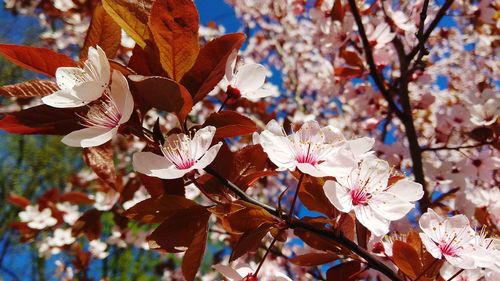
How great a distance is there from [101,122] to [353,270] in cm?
47

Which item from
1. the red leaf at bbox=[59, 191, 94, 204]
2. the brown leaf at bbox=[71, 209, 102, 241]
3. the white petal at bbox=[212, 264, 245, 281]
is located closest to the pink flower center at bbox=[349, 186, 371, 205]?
the white petal at bbox=[212, 264, 245, 281]

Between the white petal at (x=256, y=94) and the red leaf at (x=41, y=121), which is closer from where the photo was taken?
the red leaf at (x=41, y=121)

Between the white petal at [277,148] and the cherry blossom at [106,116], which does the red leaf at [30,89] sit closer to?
the cherry blossom at [106,116]

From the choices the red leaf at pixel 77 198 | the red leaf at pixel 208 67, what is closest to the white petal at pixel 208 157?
the red leaf at pixel 208 67

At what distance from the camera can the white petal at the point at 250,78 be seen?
2.60ft

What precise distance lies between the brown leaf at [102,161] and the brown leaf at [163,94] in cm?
16

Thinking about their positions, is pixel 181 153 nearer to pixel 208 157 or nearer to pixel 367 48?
pixel 208 157

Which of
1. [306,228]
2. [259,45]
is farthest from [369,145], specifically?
[259,45]

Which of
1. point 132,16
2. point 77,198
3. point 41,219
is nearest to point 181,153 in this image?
point 132,16

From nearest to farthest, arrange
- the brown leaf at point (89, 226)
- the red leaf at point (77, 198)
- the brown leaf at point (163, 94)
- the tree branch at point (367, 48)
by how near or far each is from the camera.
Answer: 1. the brown leaf at point (163, 94)
2. the tree branch at point (367, 48)
3. the brown leaf at point (89, 226)
4. the red leaf at point (77, 198)

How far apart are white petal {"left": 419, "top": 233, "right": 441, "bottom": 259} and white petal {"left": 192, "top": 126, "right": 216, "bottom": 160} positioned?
0.37 m

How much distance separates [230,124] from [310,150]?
0.13m

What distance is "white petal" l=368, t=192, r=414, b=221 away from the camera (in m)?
0.65

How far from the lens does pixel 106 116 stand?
0.64 meters
